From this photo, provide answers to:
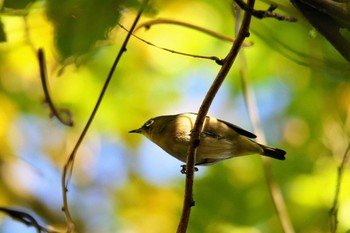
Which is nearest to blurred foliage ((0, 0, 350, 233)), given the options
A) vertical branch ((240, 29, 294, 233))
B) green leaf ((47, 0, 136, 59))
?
vertical branch ((240, 29, 294, 233))

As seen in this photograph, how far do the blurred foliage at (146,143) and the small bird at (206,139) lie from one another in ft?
1.31

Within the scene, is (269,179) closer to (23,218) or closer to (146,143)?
(23,218)

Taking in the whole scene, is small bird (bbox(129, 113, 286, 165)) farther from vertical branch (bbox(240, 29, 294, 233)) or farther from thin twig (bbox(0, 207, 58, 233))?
thin twig (bbox(0, 207, 58, 233))

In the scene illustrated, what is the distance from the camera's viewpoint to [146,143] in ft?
13.9

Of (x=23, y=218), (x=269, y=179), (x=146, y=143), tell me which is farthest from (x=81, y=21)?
(x=146, y=143)

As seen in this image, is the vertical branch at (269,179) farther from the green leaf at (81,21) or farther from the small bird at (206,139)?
the green leaf at (81,21)

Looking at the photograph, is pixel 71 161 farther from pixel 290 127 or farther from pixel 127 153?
pixel 127 153

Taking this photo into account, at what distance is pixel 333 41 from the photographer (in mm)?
1026

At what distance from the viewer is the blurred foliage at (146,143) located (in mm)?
2719

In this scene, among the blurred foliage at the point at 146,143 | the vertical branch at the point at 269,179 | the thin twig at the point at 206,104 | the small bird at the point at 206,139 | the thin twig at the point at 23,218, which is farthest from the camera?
the blurred foliage at the point at 146,143

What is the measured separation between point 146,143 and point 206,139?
235cm

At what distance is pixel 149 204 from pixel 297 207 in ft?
3.83

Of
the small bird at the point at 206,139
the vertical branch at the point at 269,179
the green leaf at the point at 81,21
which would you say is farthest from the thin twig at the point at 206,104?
the vertical branch at the point at 269,179

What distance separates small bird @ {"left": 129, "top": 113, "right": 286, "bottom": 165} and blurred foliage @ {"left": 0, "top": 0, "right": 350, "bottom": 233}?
0.40 m
